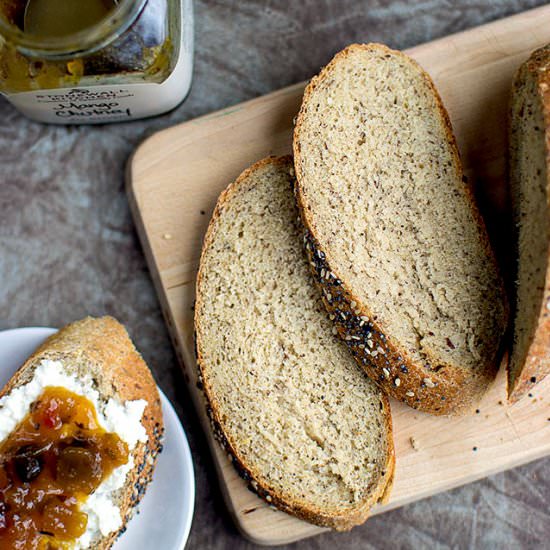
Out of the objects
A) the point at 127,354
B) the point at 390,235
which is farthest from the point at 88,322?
the point at 390,235

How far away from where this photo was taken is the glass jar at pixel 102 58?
182 centimetres

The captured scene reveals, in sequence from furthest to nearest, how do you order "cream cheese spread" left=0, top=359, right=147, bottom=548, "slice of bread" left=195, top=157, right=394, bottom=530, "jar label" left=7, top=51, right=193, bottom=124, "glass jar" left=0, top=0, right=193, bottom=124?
"slice of bread" left=195, top=157, right=394, bottom=530 < "jar label" left=7, top=51, right=193, bottom=124 < "cream cheese spread" left=0, top=359, right=147, bottom=548 < "glass jar" left=0, top=0, right=193, bottom=124

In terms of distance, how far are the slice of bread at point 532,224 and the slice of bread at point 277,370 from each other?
1.52 feet

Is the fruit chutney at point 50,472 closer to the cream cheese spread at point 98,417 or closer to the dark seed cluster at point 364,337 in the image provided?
the cream cheese spread at point 98,417

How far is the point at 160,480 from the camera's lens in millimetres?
2287

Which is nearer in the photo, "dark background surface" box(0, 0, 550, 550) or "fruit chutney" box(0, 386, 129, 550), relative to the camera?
"fruit chutney" box(0, 386, 129, 550)

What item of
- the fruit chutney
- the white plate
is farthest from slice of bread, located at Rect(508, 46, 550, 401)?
the fruit chutney

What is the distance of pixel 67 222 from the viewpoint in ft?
8.17

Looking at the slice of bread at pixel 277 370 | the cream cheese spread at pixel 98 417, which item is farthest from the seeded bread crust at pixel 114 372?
the slice of bread at pixel 277 370

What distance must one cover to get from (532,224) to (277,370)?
35.2 inches

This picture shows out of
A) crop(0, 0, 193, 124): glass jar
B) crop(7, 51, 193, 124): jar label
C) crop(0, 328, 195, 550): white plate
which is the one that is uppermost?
crop(0, 0, 193, 124): glass jar

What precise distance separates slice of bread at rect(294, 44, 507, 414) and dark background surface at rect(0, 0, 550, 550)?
0.30m

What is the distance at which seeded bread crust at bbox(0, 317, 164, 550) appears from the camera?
6.84 feet

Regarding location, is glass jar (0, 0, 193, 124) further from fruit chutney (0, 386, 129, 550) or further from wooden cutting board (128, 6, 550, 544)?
fruit chutney (0, 386, 129, 550)
